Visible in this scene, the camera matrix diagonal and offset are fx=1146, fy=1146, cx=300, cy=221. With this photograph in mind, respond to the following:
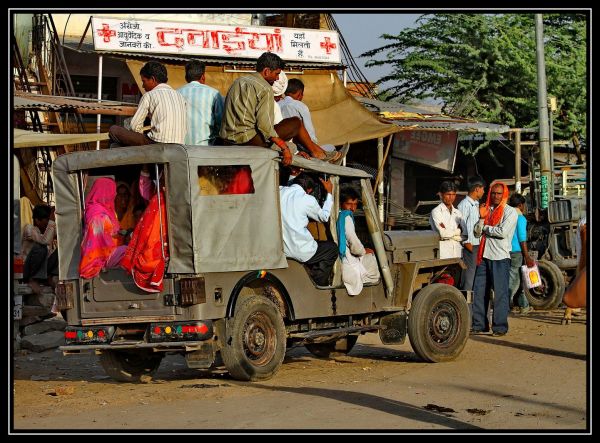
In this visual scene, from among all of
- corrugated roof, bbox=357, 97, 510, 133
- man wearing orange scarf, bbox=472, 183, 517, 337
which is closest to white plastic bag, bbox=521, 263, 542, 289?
man wearing orange scarf, bbox=472, 183, 517, 337

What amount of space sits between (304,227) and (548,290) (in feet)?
27.1

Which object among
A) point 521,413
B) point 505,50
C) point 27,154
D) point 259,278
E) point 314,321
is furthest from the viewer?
point 505,50

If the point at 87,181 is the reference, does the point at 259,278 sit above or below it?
below

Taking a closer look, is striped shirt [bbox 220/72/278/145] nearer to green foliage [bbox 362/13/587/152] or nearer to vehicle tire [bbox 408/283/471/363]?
vehicle tire [bbox 408/283/471/363]

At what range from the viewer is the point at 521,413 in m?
8.45

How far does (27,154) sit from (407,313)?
8.88m

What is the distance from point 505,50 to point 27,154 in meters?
14.0

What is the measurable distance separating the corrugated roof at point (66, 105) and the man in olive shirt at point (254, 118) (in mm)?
5052

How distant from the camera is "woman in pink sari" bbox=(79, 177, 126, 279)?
33.8 ft

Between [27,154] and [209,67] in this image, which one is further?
[209,67]
